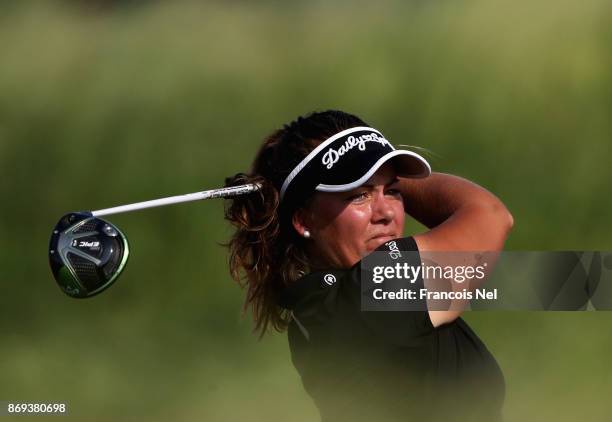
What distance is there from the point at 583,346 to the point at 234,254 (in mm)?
3816

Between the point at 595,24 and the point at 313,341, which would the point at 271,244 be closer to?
the point at 313,341

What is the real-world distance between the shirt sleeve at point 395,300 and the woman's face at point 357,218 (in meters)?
0.12

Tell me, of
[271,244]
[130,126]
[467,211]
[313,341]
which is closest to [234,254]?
[271,244]

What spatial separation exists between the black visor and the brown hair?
0.03 metres

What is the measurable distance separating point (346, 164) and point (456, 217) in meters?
0.32

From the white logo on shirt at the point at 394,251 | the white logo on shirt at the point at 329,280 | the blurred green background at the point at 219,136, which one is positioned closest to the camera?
the white logo on shirt at the point at 394,251

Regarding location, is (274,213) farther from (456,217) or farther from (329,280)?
(456,217)

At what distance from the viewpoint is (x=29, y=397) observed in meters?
6.11

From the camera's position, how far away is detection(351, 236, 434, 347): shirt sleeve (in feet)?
7.91

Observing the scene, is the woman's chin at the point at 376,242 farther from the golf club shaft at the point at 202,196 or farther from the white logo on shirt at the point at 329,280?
the golf club shaft at the point at 202,196

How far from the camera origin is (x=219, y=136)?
7.04 m

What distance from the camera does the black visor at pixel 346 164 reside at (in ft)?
8.21

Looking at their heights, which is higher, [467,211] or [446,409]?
[467,211]

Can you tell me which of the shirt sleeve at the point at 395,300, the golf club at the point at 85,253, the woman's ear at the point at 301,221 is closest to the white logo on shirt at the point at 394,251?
the shirt sleeve at the point at 395,300
